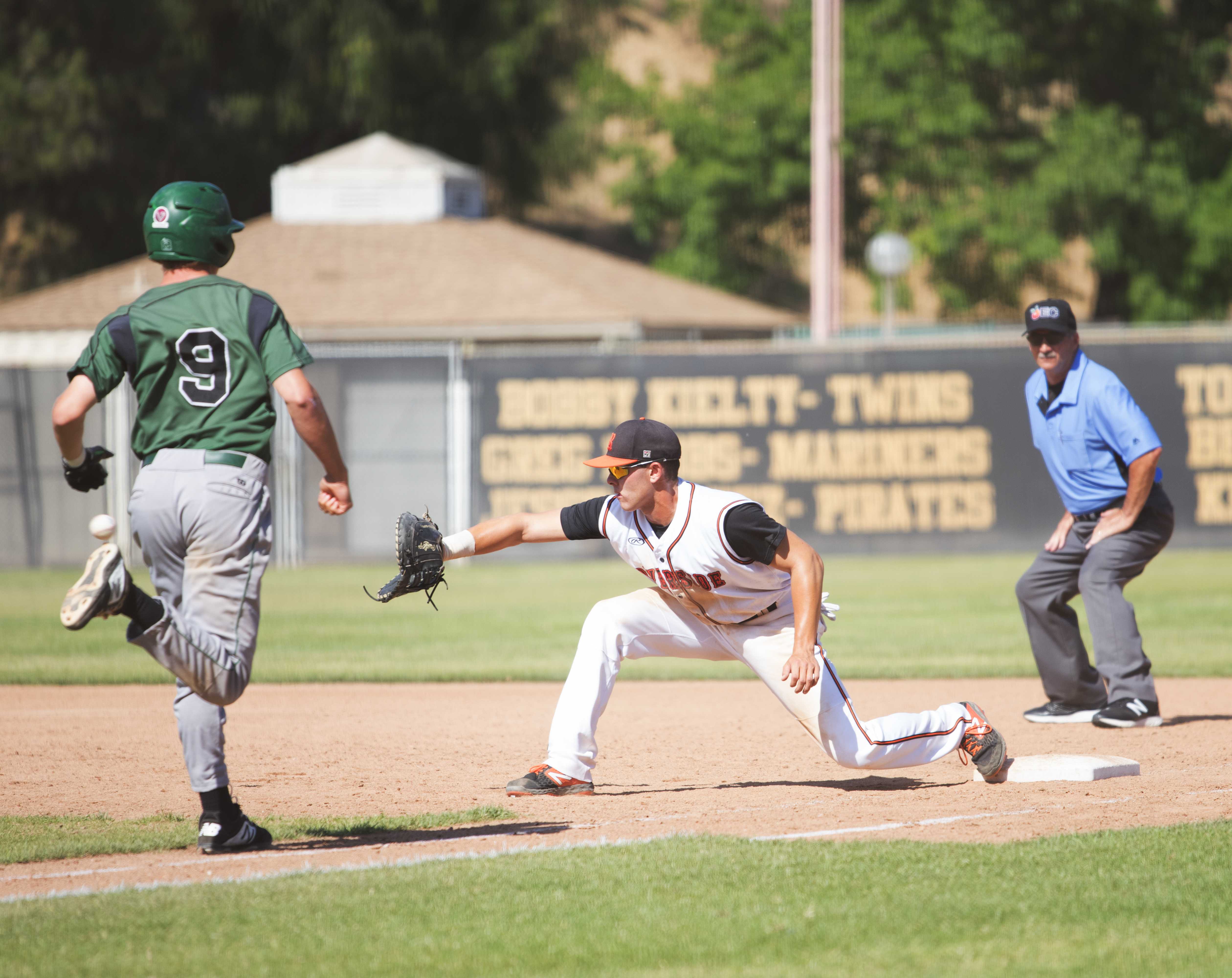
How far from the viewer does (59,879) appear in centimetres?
482

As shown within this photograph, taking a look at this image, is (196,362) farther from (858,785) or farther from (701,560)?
(858,785)

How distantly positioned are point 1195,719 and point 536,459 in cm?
1070

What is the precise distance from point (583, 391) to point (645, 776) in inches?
459

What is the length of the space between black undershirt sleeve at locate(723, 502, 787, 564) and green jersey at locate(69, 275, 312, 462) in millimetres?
1667

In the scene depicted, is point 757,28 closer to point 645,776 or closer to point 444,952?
point 645,776

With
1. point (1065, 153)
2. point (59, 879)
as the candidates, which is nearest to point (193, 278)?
point (59, 879)

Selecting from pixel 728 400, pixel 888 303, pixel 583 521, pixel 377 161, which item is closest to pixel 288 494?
pixel 728 400

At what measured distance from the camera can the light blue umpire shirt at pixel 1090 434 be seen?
7.68 metres

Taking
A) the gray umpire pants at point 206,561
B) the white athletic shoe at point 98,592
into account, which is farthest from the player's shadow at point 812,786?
the white athletic shoe at point 98,592

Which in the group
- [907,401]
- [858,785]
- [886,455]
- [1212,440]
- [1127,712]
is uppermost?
[907,401]

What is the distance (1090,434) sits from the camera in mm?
7816

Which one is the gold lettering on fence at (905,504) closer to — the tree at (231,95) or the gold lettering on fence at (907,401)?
the gold lettering on fence at (907,401)

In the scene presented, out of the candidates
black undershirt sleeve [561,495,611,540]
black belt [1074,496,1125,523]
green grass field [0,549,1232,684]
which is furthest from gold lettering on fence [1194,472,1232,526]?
black undershirt sleeve [561,495,611,540]

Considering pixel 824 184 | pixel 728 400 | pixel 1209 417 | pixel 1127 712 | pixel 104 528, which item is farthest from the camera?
pixel 824 184
